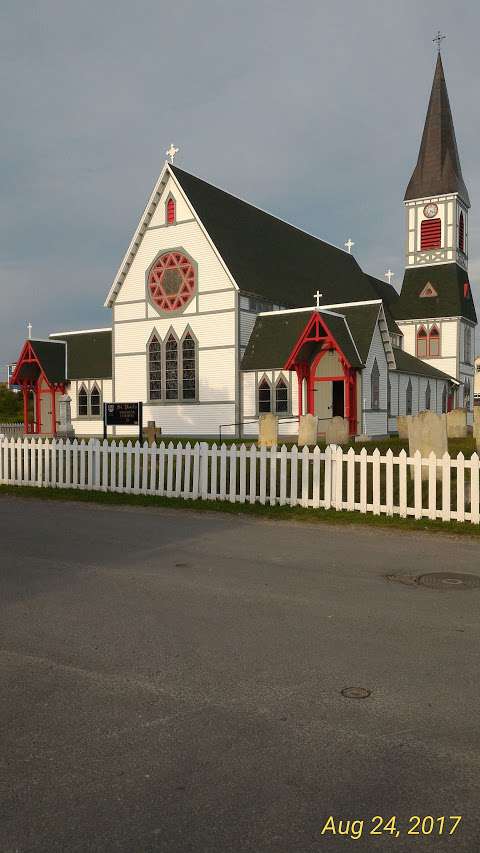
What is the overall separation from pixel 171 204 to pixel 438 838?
36.1 meters

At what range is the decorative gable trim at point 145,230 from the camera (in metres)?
35.2

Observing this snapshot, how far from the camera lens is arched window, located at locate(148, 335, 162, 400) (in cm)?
3738

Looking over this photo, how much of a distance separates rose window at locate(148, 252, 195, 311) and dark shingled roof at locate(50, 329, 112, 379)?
200 inches

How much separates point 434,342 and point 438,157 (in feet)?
47.0

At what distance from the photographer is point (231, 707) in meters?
4.47

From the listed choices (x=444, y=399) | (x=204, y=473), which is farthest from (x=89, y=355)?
(x=204, y=473)

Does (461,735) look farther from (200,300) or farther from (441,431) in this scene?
(200,300)

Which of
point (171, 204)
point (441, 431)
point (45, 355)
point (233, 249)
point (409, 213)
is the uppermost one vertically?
point (409, 213)

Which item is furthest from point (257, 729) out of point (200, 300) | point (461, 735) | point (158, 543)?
point (200, 300)

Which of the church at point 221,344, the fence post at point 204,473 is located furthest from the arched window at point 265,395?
the fence post at point 204,473

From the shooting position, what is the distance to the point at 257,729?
164 inches

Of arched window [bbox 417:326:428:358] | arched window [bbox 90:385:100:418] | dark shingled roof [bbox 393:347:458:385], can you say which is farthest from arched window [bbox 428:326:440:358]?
arched window [bbox 90:385:100:418]

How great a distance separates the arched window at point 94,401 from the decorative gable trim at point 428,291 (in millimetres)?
25940

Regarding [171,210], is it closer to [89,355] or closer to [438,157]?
[89,355]
